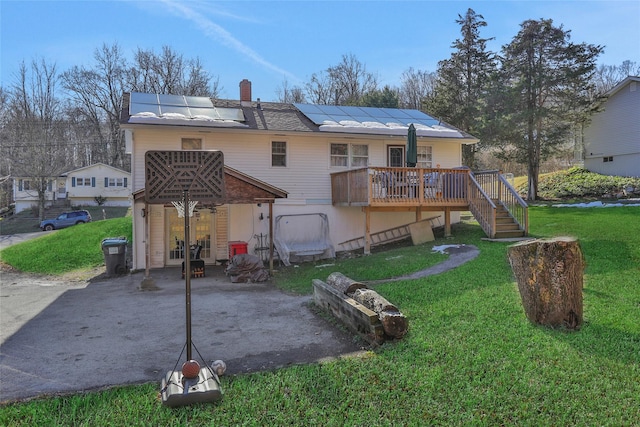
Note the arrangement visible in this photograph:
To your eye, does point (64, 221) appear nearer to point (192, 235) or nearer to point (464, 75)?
point (192, 235)

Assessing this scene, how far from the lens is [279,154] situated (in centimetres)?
1365

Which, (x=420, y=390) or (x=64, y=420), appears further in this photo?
(x=420, y=390)

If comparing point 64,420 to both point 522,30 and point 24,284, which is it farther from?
point 522,30

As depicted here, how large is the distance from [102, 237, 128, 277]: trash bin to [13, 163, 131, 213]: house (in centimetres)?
2784

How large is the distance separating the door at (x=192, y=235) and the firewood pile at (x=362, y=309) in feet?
23.8

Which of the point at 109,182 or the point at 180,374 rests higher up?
the point at 109,182

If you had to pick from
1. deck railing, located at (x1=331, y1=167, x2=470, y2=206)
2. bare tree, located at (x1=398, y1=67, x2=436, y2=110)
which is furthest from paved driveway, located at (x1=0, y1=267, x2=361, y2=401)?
bare tree, located at (x1=398, y1=67, x2=436, y2=110)

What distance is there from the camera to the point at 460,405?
338 cm

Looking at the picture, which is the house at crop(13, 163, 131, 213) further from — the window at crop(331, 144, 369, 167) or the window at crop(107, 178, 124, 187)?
the window at crop(331, 144, 369, 167)

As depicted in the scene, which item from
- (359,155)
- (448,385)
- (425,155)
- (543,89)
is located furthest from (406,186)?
(543,89)

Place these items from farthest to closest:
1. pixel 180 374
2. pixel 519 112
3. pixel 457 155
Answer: pixel 519 112, pixel 457 155, pixel 180 374

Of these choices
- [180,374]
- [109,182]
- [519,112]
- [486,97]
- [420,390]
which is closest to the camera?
[420,390]

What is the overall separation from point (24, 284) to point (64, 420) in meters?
10.2

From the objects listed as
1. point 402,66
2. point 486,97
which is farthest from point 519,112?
point 402,66
